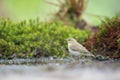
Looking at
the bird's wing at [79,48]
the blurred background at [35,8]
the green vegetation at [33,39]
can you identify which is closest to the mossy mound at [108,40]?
the bird's wing at [79,48]

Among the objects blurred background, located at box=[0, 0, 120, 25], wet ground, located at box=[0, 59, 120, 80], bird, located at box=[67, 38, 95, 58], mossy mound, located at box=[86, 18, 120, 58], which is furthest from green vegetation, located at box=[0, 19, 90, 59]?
blurred background, located at box=[0, 0, 120, 25]

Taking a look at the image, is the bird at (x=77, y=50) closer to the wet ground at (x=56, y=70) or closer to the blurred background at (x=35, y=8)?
the wet ground at (x=56, y=70)

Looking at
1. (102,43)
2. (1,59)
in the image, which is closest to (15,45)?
(1,59)

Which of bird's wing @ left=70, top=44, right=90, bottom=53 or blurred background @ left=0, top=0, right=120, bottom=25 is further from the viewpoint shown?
blurred background @ left=0, top=0, right=120, bottom=25

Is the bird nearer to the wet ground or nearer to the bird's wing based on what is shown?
the bird's wing

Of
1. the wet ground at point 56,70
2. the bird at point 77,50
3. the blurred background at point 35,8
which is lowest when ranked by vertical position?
the wet ground at point 56,70

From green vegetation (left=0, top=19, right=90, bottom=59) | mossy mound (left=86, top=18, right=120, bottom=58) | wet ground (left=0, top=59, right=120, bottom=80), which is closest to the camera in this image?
wet ground (left=0, top=59, right=120, bottom=80)

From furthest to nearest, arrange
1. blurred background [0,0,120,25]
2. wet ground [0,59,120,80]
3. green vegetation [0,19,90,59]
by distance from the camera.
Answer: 1. blurred background [0,0,120,25]
2. green vegetation [0,19,90,59]
3. wet ground [0,59,120,80]
